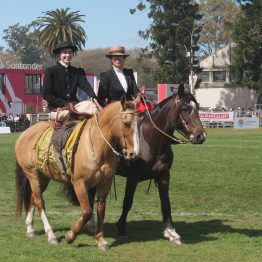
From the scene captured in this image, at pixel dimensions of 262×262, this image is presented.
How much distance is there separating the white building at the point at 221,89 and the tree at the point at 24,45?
80.7 meters

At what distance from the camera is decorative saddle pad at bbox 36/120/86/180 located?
324 inches

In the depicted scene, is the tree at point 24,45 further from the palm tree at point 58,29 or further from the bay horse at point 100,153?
the bay horse at point 100,153

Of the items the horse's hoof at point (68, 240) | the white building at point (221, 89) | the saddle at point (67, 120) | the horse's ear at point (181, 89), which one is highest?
the white building at point (221, 89)

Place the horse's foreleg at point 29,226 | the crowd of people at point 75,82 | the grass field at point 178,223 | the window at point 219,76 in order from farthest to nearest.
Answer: the window at point 219,76 → the crowd of people at point 75,82 → the horse's foreleg at point 29,226 → the grass field at point 178,223

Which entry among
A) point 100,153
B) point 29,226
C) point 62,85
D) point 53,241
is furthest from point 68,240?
point 62,85

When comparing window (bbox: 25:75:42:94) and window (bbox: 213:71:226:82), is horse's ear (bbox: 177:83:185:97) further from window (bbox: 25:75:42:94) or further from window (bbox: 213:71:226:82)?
window (bbox: 213:71:226:82)

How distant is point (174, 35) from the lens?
7456cm

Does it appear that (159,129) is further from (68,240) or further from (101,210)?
(68,240)

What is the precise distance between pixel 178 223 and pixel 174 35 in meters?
66.0

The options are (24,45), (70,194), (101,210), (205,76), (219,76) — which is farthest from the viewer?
(24,45)

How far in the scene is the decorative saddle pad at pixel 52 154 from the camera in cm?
824

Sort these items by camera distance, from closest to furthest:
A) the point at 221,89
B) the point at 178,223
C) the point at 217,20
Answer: the point at 178,223 → the point at 221,89 → the point at 217,20

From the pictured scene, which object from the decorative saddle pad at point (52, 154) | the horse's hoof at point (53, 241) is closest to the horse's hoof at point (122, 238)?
the horse's hoof at point (53, 241)

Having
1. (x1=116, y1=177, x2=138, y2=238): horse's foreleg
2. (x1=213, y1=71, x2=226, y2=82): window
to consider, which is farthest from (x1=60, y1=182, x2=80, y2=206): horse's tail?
(x1=213, y1=71, x2=226, y2=82): window
